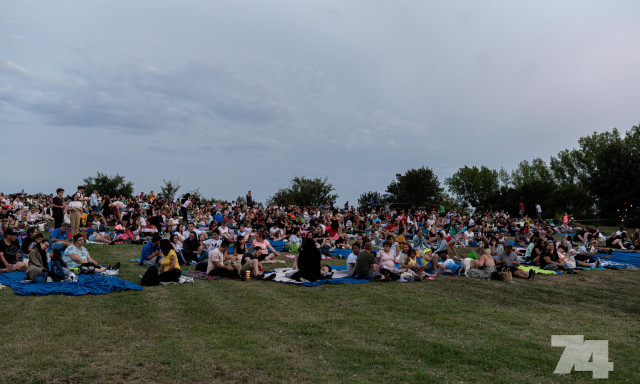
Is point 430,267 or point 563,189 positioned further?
point 563,189

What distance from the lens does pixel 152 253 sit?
12.9 m

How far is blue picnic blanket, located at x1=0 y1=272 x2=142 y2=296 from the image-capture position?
31.8 ft

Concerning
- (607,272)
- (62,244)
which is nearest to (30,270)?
(62,244)

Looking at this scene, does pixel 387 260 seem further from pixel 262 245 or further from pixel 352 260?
pixel 262 245

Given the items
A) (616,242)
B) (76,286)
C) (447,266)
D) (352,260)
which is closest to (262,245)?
(352,260)

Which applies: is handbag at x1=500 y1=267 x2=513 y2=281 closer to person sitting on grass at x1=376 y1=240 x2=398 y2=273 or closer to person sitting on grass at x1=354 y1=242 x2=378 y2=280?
person sitting on grass at x1=376 y1=240 x2=398 y2=273

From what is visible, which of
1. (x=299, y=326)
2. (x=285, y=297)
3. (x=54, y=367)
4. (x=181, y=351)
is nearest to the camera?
(x=54, y=367)

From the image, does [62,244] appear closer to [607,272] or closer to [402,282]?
[402,282]

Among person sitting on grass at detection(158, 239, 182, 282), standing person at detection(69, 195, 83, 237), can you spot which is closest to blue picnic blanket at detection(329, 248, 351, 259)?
person sitting on grass at detection(158, 239, 182, 282)

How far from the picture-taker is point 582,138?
70.4 metres

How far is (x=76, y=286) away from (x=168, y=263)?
203 centimetres

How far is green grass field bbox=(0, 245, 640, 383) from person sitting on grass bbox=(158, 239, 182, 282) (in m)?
0.41

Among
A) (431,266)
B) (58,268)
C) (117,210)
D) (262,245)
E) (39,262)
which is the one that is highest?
(117,210)

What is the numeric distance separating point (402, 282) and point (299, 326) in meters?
5.40
